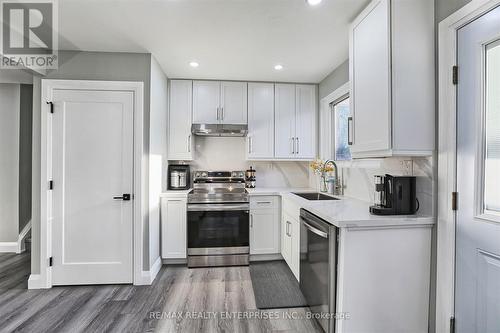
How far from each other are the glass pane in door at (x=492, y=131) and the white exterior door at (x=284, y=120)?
235 cm

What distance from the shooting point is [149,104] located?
8.49 feet

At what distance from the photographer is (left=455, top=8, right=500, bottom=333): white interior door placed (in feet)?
4.11

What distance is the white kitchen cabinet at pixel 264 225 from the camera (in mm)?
3150

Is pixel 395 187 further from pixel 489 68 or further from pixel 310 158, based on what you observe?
pixel 310 158

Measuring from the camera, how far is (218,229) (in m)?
3.07

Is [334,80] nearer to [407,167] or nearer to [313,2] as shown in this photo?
[313,2]

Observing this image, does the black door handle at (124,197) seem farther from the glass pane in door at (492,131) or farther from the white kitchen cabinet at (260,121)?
the glass pane in door at (492,131)

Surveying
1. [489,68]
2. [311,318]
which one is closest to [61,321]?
[311,318]

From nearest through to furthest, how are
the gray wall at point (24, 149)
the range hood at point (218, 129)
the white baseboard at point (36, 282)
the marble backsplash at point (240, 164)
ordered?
the white baseboard at point (36, 282) → the range hood at point (218, 129) → the gray wall at point (24, 149) → the marble backsplash at point (240, 164)

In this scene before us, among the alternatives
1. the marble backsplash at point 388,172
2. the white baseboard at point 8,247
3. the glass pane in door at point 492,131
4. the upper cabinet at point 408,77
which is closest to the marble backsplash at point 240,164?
the marble backsplash at point 388,172

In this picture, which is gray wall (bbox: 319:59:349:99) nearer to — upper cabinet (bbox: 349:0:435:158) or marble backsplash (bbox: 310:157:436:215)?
marble backsplash (bbox: 310:157:436:215)

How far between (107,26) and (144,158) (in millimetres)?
1274

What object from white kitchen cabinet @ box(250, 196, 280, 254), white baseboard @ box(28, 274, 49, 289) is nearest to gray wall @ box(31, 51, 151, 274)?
white baseboard @ box(28, 274, 49, 289)

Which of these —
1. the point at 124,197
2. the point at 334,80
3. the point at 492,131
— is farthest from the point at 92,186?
the point at 492,131
